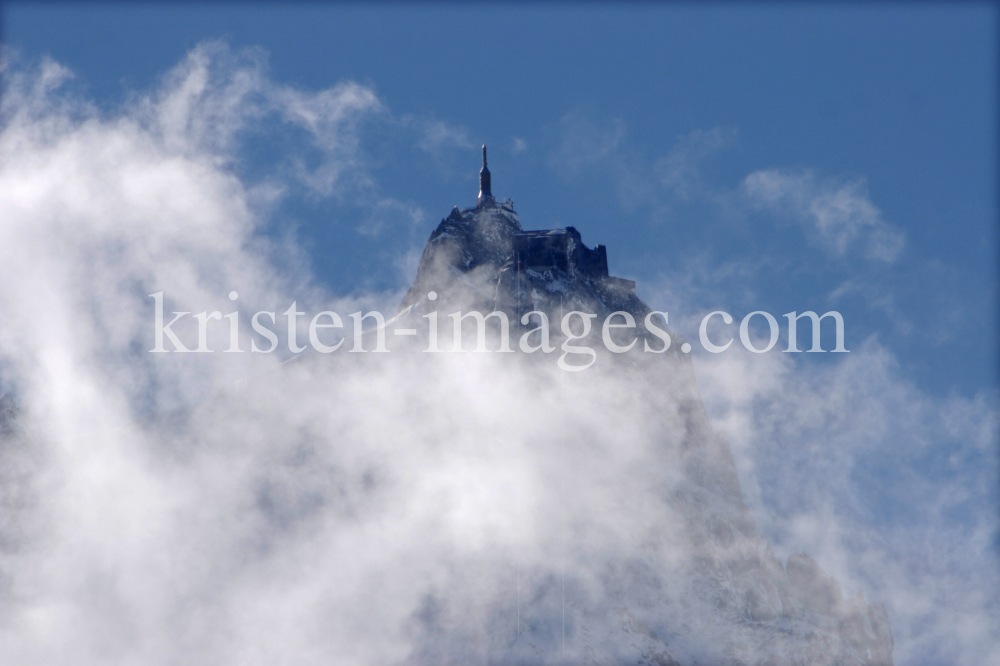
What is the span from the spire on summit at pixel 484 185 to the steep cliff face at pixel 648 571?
39.9 feet

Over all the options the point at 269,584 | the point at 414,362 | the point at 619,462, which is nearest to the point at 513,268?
the point at 414,362

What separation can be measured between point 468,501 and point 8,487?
5626 centimetres

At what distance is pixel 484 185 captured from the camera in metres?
185

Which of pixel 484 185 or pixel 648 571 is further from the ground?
pixel 484 185

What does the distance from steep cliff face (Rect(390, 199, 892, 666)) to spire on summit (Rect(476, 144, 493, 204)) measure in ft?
39.9

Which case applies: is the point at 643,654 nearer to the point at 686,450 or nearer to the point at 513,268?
the point at 686,450

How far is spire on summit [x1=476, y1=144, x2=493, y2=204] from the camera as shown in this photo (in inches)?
7215

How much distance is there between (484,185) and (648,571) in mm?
68792

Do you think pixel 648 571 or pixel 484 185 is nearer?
pixel 648 571

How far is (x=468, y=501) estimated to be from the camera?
480 ft

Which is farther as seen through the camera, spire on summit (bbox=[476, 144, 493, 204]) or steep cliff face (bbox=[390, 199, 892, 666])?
spire on summit (bbox=[476, 144, 493, 204])

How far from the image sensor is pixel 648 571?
13912 centimetres

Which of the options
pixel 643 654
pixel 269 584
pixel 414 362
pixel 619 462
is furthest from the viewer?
pixel 414 362

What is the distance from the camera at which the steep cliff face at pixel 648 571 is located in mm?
130625
